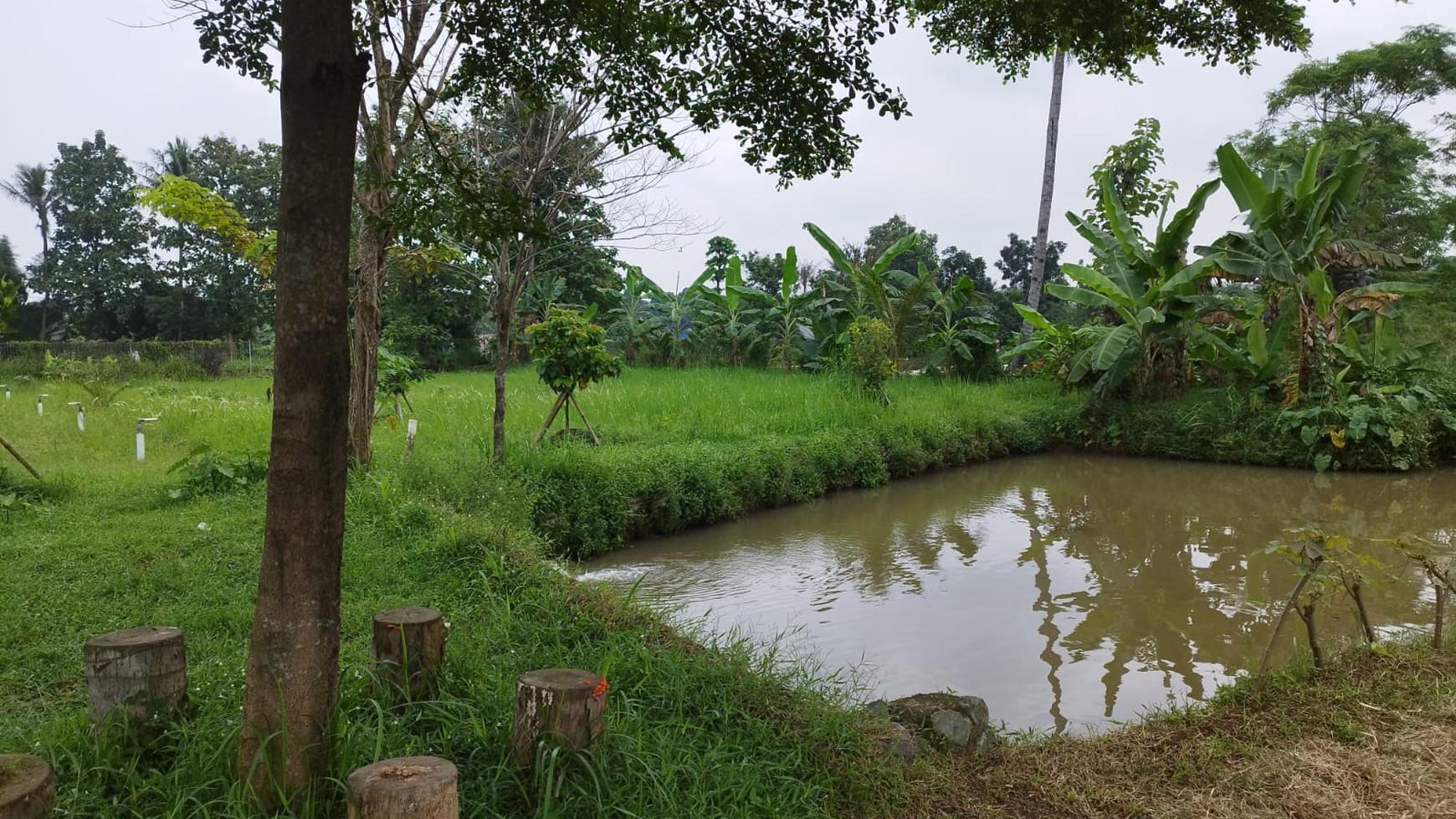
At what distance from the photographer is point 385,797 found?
5.66ft

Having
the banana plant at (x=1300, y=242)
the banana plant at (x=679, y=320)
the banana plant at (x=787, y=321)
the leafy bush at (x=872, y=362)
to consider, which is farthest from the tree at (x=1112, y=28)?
the banana plant at (x=679, y=320)

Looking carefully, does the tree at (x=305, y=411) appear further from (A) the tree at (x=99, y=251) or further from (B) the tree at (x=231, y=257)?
(A) the tree at (x=99, y=251)

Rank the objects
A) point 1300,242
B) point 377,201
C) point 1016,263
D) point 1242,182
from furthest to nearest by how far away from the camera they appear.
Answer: point 1016,263
point 1300,242
point 1242,182
point 377,201

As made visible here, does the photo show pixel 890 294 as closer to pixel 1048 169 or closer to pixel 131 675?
pixel 1048 169

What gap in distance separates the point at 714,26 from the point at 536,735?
2371mm

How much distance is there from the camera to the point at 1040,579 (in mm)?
6516

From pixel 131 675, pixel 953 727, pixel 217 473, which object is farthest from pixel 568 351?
pixel 131 675

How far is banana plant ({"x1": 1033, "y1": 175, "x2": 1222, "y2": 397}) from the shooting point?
38.2 feet

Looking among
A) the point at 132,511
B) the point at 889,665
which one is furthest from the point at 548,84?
the point at 132,511

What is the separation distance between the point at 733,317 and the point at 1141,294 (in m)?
8.27

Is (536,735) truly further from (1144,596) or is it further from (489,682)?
(1144,596)

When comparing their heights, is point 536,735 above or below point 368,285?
below

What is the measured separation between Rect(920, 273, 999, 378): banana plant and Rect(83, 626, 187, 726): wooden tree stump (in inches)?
577

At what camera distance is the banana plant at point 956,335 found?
1603 centimetres
